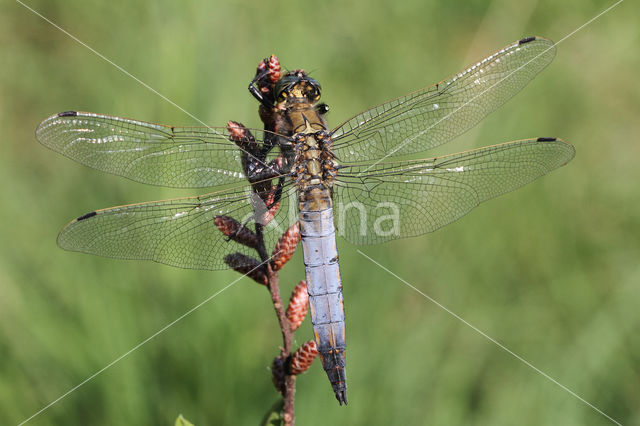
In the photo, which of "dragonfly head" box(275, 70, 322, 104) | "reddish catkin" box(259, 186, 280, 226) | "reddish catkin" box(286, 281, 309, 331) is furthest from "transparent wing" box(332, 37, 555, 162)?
"reddish catkin" box(286, 281, 309, 331)

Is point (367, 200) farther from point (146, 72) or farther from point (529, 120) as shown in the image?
point (529, 120)

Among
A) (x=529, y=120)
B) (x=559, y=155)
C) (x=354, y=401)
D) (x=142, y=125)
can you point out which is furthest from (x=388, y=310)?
(x=529, y=120)

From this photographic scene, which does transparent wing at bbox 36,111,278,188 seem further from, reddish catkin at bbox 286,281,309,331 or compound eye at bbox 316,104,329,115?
reddish catkin at bbox 286,281,309,331

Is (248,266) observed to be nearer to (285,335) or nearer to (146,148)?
(285,335)

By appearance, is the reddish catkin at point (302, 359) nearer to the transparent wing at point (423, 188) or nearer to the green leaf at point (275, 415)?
the green leaf at point (275, 415)

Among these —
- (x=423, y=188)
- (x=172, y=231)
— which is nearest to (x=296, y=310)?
(x=172, y=231)

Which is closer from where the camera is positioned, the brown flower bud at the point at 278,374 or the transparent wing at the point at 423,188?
the brown flower bud at the point at 278,374

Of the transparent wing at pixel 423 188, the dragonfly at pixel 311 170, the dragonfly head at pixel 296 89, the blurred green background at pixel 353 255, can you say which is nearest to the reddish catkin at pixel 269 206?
the dragonfly at pixel 311 170
